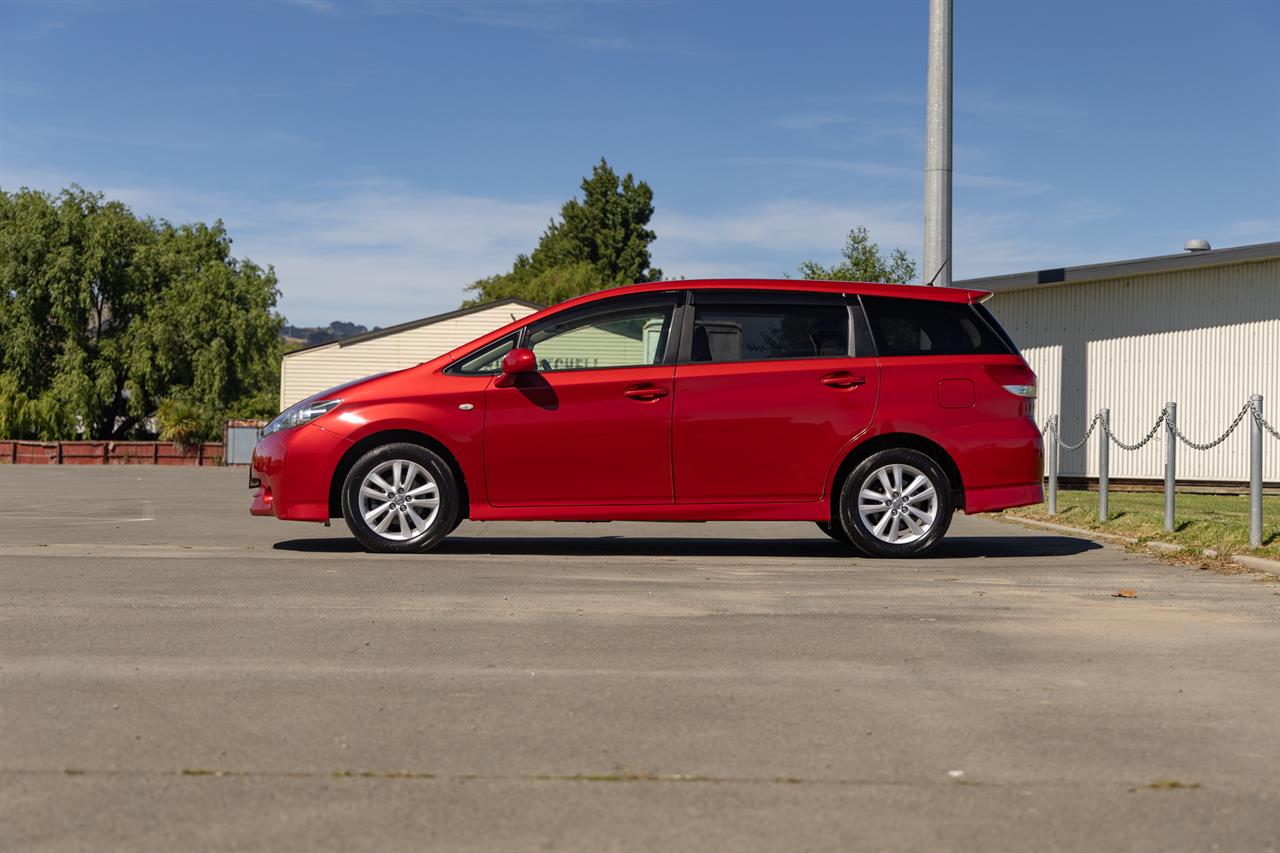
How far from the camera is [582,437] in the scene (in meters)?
10.2

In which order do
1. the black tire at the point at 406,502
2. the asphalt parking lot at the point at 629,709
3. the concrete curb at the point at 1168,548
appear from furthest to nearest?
the black tire at the point at 406,502 < the concrete curb at the point at 1168,548 < the asphalt parking lot at the point at 629,709

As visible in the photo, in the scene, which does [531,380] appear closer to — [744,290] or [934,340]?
[744,290]

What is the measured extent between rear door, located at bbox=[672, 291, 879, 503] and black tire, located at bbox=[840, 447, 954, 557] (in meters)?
0.24

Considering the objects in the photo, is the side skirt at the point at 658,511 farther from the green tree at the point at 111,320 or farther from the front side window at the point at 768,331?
the green tree at the point at 111,320

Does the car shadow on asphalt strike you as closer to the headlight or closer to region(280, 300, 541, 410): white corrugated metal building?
the headlight

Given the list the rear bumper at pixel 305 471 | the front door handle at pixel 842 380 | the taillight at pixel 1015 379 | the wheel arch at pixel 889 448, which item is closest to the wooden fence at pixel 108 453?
the rear bumper at pixel 305 471

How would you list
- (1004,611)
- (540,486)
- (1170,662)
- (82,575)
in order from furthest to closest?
1. (540,486)
2. (82,575)
3. (1004,611)
4. (1170,662)

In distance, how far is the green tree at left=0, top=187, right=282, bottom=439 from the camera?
64.4 meters

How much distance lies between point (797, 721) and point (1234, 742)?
4.22 feet

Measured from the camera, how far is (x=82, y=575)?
8.49m

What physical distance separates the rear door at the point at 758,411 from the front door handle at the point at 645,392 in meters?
0.12

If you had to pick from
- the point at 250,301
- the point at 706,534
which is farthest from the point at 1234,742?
the point at 250,301

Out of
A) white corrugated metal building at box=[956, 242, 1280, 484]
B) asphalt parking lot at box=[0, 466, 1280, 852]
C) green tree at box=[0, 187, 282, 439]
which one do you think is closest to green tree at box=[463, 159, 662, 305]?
green tree at box=[0, 187, 282, 439]

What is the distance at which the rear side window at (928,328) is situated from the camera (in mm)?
10492
